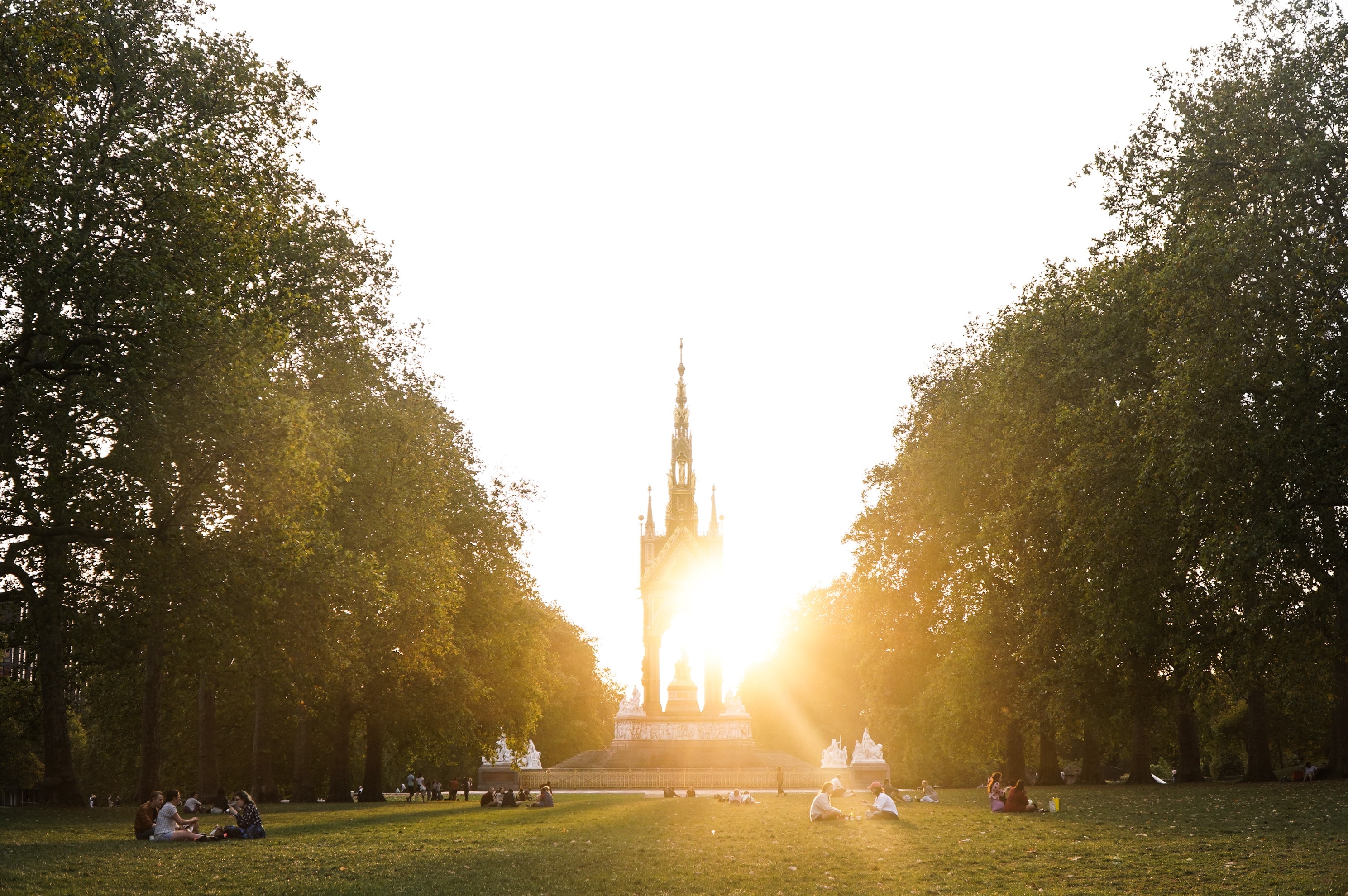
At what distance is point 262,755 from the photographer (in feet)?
136

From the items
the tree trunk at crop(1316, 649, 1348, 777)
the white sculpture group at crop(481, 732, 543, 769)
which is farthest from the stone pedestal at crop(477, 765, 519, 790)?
the tree trunk at crop(1316, 649, 1348, 777)

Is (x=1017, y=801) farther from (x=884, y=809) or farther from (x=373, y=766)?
(x=373, y=766)

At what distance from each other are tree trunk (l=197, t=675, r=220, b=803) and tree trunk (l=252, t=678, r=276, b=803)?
13.0 ft

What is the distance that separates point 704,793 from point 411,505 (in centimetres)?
1759

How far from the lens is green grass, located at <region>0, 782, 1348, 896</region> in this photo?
12852 millimetres

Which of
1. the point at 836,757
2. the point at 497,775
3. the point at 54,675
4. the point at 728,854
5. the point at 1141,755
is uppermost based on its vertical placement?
the point at 54,675

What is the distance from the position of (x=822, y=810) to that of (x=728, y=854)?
7609 millimetres

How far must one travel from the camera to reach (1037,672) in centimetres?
3462

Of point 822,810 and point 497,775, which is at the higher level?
point 822,810

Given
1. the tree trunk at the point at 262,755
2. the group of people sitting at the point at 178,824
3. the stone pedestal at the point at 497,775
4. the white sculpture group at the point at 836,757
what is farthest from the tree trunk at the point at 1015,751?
the group of people sitting at the point at 178,824

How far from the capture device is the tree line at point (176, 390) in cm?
1875

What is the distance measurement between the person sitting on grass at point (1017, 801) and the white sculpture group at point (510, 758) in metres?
23.7

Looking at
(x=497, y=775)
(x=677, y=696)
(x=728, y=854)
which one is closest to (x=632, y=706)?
(x=677, y=696)

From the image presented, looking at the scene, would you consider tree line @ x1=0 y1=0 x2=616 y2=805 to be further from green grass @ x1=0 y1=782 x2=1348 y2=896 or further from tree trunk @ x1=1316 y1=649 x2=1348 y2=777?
tree trunk @ x1=1316 y1=649 x2=1348 y2=777
